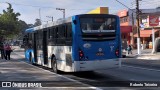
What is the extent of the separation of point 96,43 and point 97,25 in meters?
0.85

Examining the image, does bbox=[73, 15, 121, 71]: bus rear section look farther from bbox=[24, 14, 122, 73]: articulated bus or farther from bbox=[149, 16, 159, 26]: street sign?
bbox=[149, 16, 159, 26]: street sign

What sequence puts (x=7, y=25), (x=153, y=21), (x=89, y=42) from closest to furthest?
(x=89, y=42) → (x=153, y=21) → (x=7, y=25)

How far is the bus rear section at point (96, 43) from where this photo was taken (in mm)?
15922

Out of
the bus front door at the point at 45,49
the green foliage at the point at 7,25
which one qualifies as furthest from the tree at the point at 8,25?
the bus front door at the point at 45,49

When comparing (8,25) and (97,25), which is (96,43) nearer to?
(97,25)

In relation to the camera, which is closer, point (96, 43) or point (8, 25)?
point (96, 43)

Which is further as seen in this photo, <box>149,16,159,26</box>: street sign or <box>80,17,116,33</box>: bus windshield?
<box>149,16,159,26</box>: street sign

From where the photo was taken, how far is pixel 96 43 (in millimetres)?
16203

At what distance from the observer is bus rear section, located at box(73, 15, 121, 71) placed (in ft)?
52.2

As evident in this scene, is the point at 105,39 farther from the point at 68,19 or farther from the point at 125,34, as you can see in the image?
the point at 125,34

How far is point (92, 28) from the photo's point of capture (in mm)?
16281

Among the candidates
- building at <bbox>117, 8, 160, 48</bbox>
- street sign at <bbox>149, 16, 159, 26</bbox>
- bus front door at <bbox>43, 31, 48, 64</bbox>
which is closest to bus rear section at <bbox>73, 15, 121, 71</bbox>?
bus front door at <bbox>43, 31, 48, 64</bbox>

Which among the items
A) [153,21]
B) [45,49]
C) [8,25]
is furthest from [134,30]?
[45,49]

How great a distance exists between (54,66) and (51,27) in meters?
2.23
